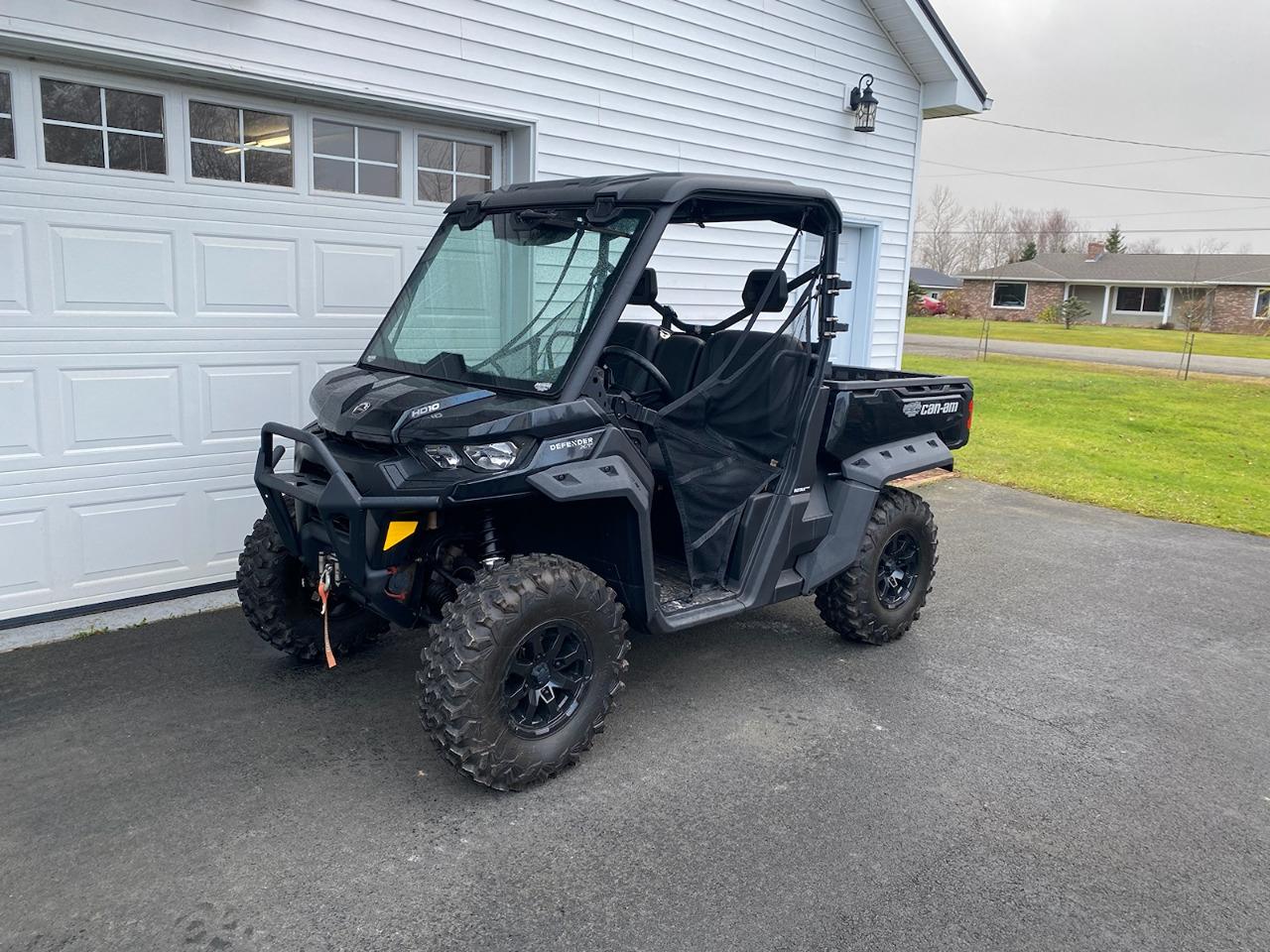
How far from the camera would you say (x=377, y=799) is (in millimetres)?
3498

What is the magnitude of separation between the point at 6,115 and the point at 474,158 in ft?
8.99

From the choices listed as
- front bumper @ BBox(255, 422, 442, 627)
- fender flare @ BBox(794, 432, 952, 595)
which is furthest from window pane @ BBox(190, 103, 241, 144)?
fender flare @ BBox(794, 432, 952, 595)

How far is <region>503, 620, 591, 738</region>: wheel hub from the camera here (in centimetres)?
348

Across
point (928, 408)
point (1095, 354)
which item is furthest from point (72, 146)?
point (1095, 354)

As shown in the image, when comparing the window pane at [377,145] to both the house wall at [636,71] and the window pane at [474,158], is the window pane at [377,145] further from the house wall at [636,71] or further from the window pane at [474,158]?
the window pane at [474,158]

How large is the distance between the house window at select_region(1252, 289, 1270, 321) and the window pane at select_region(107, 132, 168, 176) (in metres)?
52.7

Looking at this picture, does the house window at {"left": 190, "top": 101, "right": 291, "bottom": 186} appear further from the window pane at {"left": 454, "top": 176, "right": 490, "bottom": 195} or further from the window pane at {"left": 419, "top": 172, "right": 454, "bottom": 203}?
the window pane at {"left": 454, "top": 176, "right": 490, "bottom": 195}

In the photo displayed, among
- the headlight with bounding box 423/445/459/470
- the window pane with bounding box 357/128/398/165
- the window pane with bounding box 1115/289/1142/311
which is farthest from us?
the window pane with bounding box 1115/289/1142/311

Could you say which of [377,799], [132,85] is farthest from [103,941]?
[132,85]

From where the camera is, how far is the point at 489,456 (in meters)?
3.41

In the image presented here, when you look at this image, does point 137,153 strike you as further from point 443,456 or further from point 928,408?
point 928,408

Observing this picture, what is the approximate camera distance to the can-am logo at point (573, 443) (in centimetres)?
350

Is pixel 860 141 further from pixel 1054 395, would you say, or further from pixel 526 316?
pixel 1054 395

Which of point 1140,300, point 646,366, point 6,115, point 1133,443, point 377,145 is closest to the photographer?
point 646,366
